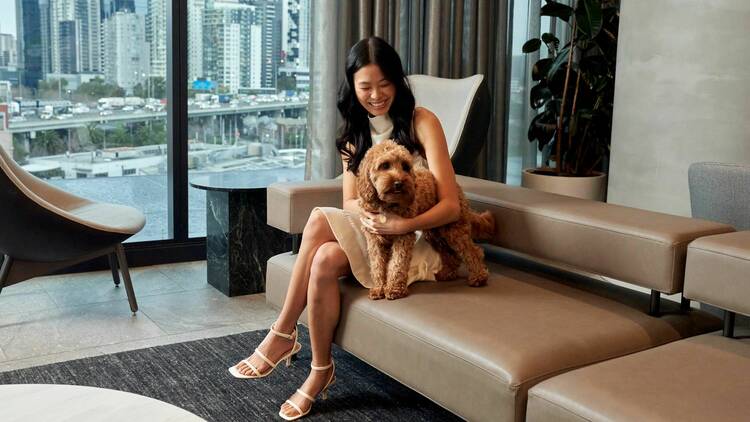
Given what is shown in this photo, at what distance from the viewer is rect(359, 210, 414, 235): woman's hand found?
2.43m

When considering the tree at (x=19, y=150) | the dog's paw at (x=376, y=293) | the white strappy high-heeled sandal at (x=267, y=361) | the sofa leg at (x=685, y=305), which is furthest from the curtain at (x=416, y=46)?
the sofa leg at (x=685, y=305)

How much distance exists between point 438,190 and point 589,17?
2.20 meters

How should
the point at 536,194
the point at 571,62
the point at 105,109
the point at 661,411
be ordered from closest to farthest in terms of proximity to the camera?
1. the point at 661,411
2. the point at 536,194
3. the point at 105,109
4. the point at 571,62

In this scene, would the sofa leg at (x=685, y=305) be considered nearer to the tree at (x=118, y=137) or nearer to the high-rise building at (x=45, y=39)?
the tree at (x=118, y=137)

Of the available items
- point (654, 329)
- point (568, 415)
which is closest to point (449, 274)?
point (654, 329)

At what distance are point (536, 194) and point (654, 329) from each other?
2.24 ft

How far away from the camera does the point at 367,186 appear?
2.42m

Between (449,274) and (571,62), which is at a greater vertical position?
(571,62)

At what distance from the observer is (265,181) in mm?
3766

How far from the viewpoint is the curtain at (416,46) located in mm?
4215

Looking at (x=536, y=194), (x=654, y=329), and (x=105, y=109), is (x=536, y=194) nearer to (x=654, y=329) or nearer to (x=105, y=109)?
(x=654, y=329)

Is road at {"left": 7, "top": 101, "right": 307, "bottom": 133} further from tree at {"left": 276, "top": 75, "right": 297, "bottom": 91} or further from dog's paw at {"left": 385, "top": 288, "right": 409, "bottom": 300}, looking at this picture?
dog's paw at {"left": 385, "top": 288, "right": 409, "bottom": 300}

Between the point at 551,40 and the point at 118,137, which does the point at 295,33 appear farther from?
the point at 551,40

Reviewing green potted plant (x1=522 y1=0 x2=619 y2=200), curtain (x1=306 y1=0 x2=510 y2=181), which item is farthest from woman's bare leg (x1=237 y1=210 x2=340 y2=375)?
green potted plant (x1=522 y1=0 x2=619 y2=200)
